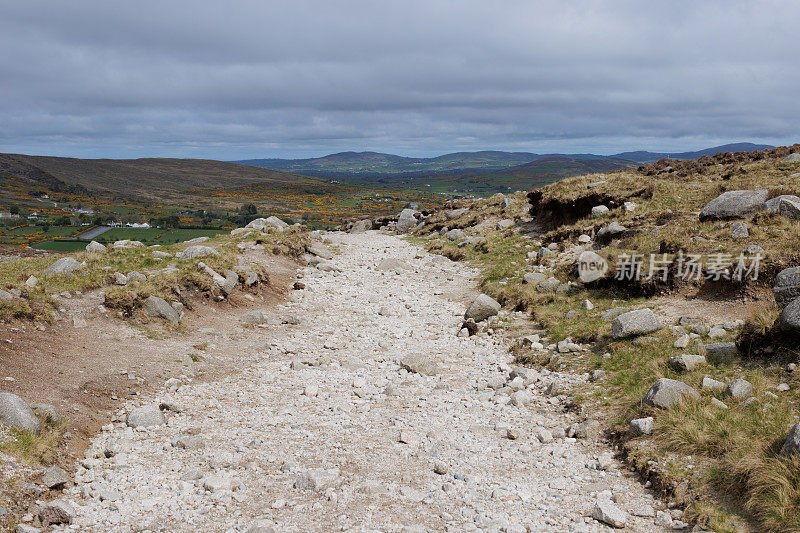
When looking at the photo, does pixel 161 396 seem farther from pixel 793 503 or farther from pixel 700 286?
pixel 700 286

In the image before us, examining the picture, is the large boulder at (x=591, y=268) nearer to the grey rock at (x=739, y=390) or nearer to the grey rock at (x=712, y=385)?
the grey rock at (x=712, y=385)

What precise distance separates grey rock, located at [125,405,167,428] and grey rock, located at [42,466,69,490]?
2.09 m

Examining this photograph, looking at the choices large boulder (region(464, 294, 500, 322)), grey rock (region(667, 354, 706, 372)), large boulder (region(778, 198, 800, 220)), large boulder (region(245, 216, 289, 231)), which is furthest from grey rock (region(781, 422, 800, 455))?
large boulder (region(245, 216, 289, 231))

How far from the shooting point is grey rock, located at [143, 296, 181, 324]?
1537 centimetres

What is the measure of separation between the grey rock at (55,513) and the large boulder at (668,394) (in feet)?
34.5

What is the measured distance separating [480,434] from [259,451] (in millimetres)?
4731

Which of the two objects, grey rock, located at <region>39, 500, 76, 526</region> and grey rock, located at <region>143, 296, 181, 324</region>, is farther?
grey rock, located at <region>143, 296, 181, 324</region>

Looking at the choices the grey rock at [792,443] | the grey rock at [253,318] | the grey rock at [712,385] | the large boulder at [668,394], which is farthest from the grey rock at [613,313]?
the grey rock at [253,318]

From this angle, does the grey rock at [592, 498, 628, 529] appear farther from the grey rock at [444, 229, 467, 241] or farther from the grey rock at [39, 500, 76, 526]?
the grey rock at [444, 229, 467, 241]

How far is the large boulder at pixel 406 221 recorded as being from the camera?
53.1 meters

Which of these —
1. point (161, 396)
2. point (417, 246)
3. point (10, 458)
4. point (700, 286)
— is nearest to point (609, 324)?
point (700, 286)

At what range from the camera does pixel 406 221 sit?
54062mm

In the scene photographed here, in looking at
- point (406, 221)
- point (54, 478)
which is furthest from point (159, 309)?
point (406, 221)

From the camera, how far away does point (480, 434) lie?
32.9ft
